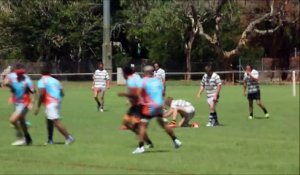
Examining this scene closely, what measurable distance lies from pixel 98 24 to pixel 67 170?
52535 mm

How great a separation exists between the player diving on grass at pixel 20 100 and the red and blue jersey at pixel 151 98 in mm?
3599

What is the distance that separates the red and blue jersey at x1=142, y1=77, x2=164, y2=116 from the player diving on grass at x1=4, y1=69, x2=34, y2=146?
3.60 metres

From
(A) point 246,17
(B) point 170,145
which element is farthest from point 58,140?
(A) point 246,17

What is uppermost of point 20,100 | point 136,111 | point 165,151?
point 20,100

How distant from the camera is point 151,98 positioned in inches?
581

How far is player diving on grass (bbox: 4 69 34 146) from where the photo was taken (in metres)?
17.0

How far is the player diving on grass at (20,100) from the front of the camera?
1703 centimetres

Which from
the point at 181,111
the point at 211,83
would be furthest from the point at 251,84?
the point at 181,111

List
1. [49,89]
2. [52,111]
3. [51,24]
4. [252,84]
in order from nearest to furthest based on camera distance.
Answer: [52,111] → [49,89] → [252,84] → [51,24]

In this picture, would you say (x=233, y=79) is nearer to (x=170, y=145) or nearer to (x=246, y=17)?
(x=246, y=17)

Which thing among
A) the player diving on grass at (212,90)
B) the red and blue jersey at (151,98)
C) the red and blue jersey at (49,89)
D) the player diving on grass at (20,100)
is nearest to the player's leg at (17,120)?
the player diving on grass at (20,100)

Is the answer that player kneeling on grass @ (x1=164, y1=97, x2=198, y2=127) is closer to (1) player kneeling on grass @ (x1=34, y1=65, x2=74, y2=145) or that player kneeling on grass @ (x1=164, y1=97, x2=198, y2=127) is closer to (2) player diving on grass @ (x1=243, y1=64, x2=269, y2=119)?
(2) player diving on grass @ (x1=243, y1=64, x2=269, y2=119)

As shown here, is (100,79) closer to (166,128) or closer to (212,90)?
(212,90)

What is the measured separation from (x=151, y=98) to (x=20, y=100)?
12.9ft
